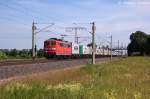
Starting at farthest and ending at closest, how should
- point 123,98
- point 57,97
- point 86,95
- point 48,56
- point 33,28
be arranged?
point 48,56 < point 33,28 < point 123,98 < point 86,95 < point 57,97

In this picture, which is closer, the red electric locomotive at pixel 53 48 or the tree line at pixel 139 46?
the red electric locomotive at pixel 53 48

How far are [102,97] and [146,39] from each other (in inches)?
5892

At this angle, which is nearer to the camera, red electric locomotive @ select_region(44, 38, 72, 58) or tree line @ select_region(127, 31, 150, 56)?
red electric locomotive @ select_region(44, 38, 72, 58)

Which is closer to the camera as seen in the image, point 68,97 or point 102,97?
point 68,97

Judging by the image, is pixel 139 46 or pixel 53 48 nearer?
pixel 53 48

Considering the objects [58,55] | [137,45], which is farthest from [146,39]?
[58,55]

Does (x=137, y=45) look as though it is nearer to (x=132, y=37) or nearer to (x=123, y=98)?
(x=132, y=37)

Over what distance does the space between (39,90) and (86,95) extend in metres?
1.69

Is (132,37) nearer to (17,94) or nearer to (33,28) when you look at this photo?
(33,28)

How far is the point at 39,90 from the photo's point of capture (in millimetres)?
15039

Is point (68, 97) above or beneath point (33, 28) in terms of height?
beneath

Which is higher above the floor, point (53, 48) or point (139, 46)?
point (139, 46)

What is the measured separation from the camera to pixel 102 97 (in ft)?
50.3

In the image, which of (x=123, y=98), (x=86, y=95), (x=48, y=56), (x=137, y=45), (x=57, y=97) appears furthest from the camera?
(x=137, y=45)
